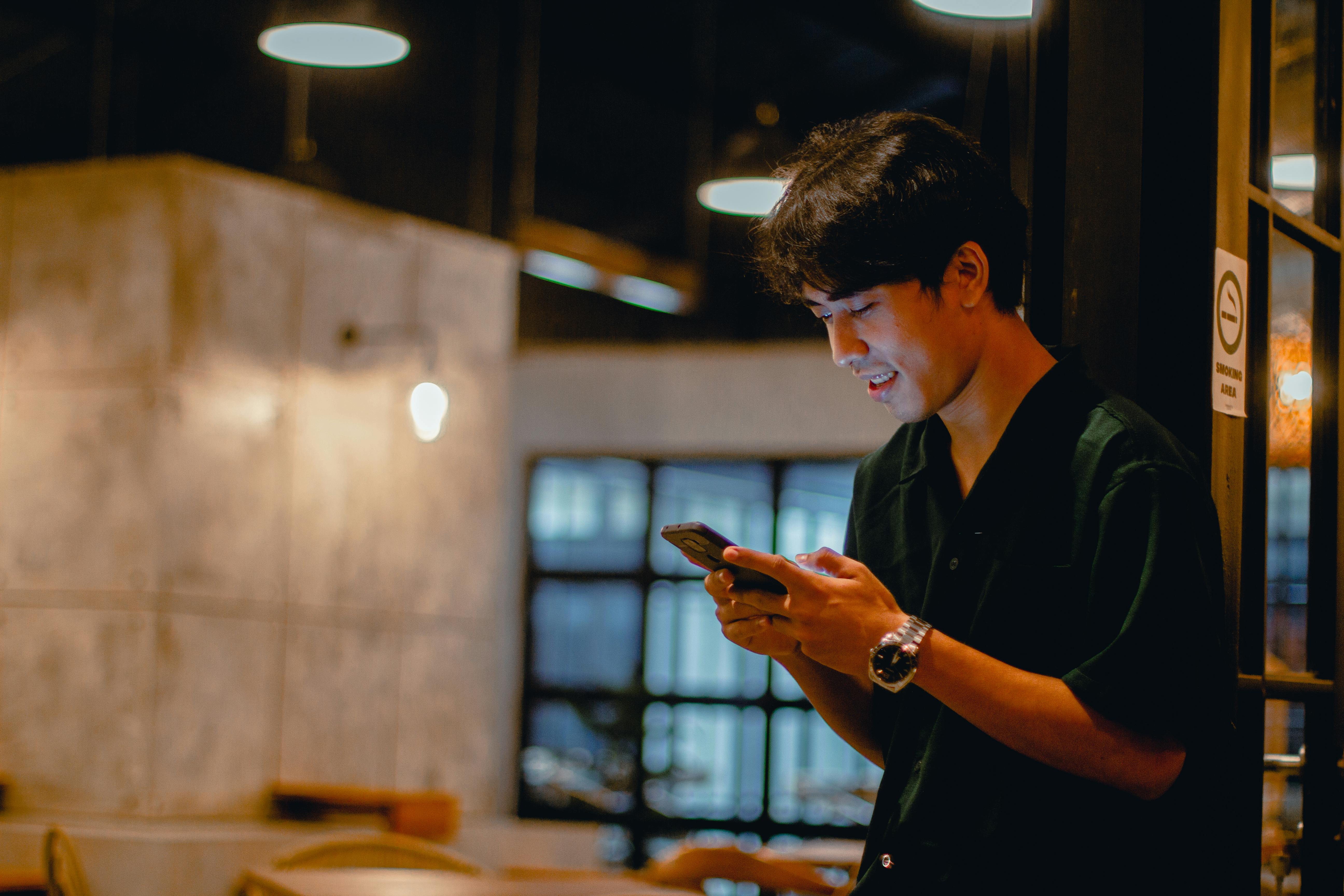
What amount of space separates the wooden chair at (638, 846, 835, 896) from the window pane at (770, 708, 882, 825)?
5150 mm

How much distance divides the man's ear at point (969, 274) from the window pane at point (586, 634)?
28.5ft

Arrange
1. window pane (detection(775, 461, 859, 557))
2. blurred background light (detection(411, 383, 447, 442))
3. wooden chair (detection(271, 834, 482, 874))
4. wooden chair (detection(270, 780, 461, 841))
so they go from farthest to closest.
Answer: window pane (detection(775, 461, 859, 557)) < wooden chair (detection(270, 780, 461, 841)) < blurred background light (detection(411, 383, 447, 442)) < wooden chair (detection(271, 834, 482, 874))

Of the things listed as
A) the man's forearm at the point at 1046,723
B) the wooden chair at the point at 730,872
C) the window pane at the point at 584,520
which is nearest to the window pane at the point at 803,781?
the window pane at the point at 584,520

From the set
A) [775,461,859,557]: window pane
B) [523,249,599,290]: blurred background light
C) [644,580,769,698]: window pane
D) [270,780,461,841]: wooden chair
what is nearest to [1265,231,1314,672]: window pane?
[270,780,461,841]: wooden chair

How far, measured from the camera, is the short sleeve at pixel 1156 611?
4.32 ft

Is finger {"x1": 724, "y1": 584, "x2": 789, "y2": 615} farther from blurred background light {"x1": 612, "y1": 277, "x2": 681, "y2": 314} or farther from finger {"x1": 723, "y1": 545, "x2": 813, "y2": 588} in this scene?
blurred background light {"x1": 612, "y1": 277, "x2": 681, "y2": 314}

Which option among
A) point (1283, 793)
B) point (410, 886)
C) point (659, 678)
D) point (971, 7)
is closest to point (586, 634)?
point (659, 678)

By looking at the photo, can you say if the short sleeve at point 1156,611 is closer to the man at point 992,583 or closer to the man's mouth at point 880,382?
the man at point 992,583

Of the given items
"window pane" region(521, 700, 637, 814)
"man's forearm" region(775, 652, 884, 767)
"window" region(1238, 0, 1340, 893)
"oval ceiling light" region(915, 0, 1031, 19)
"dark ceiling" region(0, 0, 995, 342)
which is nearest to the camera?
"man's forearm" region(775, 652, 884, 767)

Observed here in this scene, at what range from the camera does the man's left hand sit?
141 centimetres

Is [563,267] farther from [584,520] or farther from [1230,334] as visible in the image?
[1230,334]

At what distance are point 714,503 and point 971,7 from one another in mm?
6130

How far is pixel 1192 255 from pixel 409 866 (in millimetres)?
3031

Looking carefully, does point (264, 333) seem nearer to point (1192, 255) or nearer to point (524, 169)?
point (524, 169)
